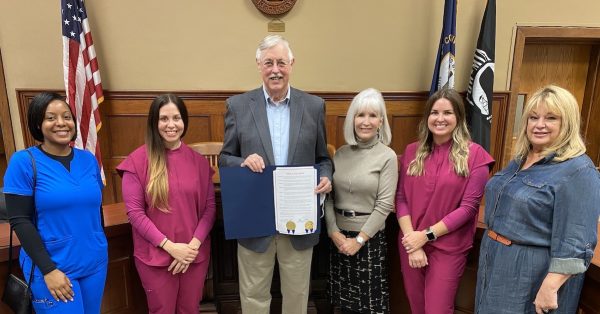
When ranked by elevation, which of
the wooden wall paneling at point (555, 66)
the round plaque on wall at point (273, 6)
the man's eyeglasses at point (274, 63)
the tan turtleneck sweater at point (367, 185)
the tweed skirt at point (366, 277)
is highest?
the round plaque on wall at point (273, 6)

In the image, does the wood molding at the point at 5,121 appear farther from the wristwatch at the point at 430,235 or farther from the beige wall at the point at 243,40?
the wristwatch at the point at 430,235

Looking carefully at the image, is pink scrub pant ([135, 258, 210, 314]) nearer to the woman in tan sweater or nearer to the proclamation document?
Answer: the proclamation document

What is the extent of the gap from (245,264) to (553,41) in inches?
158

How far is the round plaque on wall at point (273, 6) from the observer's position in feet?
11.1

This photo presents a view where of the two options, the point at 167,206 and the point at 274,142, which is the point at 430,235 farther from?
the point at 167,206

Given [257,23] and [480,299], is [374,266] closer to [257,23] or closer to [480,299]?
[480,299]

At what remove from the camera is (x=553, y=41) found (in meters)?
3.75

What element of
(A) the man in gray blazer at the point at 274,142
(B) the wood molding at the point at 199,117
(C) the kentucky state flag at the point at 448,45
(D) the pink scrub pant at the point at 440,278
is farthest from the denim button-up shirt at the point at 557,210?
(B) the wood molding at the point at 199,117

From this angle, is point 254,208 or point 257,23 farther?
point 257,23

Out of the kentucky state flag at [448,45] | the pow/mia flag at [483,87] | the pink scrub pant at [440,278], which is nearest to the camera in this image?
the pink scrub pant at [440,278]

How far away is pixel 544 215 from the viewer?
117cm

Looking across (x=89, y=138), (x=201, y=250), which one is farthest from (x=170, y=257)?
(x=89, y=138)

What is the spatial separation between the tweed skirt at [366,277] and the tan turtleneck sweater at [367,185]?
3.0 inches

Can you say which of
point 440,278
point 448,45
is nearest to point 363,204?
point 440,278
